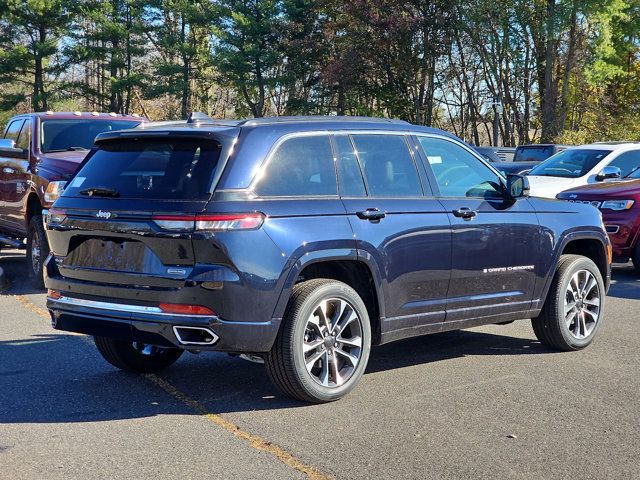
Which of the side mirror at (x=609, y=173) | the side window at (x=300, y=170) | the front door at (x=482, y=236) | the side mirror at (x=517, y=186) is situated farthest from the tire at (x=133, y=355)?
the side mirror at (x=609, y=173)

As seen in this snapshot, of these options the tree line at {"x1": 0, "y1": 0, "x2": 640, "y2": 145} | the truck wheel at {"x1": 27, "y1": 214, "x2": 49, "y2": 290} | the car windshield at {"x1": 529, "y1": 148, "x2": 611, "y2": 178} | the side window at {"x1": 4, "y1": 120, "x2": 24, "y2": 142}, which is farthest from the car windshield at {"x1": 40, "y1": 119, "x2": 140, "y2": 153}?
the tree line at {"x1": 0, "y1": 0, "x2": 640, "y2": 145}

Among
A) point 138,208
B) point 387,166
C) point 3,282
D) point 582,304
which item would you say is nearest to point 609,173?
point 582,304

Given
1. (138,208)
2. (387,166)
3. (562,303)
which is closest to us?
(138,208)

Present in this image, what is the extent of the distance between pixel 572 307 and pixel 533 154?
15703 mm

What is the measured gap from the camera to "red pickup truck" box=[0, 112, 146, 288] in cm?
1059

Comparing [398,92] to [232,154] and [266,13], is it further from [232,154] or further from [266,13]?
[232,154]

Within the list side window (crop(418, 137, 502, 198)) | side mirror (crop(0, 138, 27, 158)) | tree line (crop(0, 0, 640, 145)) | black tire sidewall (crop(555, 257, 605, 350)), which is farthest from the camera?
tree line (crop(0, 0, 640, 145))

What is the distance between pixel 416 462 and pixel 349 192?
2.00 m

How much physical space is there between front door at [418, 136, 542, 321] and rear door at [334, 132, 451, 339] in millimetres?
151

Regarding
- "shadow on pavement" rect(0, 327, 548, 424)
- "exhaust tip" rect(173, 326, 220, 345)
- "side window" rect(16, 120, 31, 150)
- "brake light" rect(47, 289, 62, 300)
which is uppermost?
"side window" rect(16, 120, 31, 150)

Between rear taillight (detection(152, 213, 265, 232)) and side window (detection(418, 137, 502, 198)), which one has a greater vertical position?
side window (detection(418, 137, 502, 198))

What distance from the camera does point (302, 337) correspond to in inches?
215

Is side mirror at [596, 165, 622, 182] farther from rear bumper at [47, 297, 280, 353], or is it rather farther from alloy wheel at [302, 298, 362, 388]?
rear bumper at [47, 297, 280, 353]

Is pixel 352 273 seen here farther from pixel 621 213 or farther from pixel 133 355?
pixel 621 213
